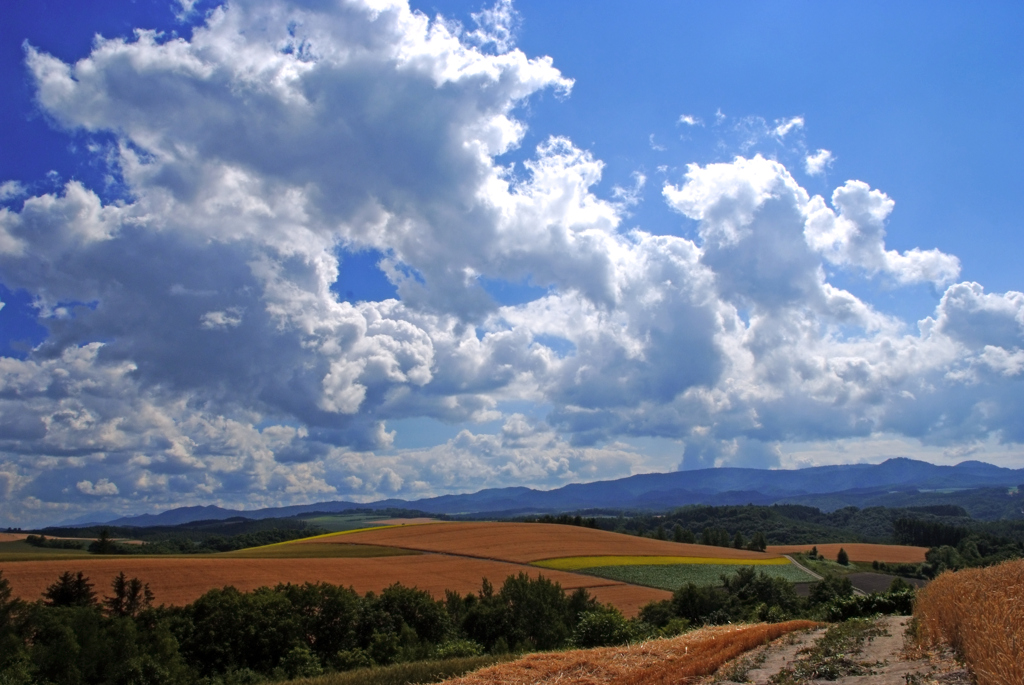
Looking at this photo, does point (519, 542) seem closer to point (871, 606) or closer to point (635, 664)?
point (871, 606)

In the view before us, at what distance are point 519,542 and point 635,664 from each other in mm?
90251

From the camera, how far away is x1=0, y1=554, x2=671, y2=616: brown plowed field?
197 ft

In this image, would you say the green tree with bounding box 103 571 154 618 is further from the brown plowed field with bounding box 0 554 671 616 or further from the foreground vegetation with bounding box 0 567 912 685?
the brown plowed field with bounding box 0 554 671 616

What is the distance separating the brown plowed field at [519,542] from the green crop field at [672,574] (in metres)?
9.85

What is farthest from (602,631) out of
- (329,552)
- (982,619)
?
(329,552)

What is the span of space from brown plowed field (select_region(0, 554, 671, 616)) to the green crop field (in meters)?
4.49

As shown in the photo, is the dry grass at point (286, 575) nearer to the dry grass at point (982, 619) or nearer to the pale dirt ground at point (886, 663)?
the pale dirt ground at point (886, 663)

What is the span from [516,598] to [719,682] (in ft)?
118

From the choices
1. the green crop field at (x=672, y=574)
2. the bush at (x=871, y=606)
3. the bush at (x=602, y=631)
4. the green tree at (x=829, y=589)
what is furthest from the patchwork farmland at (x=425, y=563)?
the bush at (x=871, y=606)

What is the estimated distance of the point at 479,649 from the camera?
1330 inches

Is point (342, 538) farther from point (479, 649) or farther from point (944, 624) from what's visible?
point (944, 624)

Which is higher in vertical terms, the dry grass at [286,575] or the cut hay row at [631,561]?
the dry grass at [286,575]

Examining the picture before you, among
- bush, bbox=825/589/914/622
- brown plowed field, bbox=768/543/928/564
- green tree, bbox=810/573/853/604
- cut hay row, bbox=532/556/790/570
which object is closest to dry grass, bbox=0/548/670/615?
cut hay row, bbox=532/556/790/570

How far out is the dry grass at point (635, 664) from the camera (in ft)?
44.0
